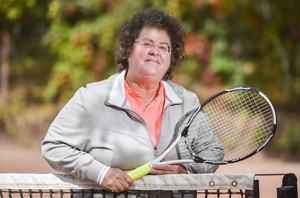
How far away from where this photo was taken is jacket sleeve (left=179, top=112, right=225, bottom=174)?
1.97 meters

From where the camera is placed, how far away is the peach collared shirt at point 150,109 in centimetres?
194

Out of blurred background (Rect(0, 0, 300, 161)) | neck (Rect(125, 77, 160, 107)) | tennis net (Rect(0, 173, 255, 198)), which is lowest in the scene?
tennis net (Rect(0, 173, 255, 198))

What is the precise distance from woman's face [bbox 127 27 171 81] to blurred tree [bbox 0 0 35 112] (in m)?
7.68

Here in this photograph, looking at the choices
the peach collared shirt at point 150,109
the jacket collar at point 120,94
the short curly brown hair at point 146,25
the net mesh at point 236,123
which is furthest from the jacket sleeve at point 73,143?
the net mesh at point 236,123

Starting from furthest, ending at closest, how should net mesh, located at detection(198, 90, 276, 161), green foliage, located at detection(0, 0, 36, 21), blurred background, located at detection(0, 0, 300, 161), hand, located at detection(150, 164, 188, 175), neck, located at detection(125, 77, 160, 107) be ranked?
green foliage, located at detection(0, 0, 36, 21), blurred background, located at detection(0, 0, 300, 161), net mesh, located at detection(198, 90, 276, 161), neck, located at detection(125, 77, 160, 107), hand, located at detection(150, 164, 188, 175)

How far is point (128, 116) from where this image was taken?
6.25 ft

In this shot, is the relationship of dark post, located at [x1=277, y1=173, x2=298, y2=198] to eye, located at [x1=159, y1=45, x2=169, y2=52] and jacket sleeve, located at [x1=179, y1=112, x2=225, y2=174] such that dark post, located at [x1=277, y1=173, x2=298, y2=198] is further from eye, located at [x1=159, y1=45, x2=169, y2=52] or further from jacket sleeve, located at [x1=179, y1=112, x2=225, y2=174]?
eye, located at [x1=159, y1=45, x2=169, y2=52]

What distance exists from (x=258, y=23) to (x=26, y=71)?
6.29 m

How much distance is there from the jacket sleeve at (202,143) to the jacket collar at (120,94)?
0.16 m

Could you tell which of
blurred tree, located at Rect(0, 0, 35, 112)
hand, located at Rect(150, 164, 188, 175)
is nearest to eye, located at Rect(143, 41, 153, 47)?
hand, located at Rect(150, 164, 188, 175)

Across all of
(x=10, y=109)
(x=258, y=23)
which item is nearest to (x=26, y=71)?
(x=10, y=109)

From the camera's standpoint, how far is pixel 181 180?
1756mm

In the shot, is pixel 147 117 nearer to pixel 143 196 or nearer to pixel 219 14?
pixel 143 196

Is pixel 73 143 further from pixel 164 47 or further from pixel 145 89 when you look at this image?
pixel 164 47
